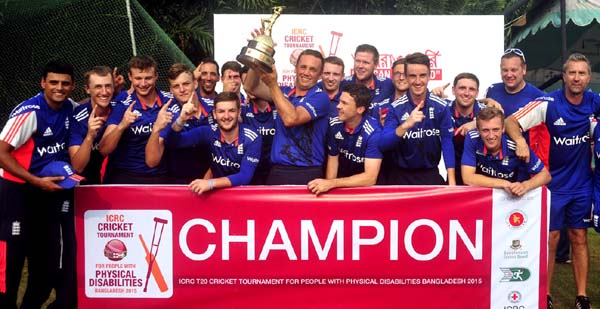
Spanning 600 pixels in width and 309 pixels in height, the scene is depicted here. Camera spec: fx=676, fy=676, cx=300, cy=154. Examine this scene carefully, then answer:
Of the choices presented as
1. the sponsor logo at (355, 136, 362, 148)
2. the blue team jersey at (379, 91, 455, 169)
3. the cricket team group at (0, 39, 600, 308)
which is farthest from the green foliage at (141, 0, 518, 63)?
the sponsor logo at (355, 136, 362, 148)

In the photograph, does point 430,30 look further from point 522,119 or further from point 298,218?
point 298,218

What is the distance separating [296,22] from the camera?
8914mm

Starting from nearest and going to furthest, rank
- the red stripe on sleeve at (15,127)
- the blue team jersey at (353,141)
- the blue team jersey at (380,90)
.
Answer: the red stripe on sleeve at (15,127)
the blue team jersey at (353,141)
the blue team jersey at (380,90)

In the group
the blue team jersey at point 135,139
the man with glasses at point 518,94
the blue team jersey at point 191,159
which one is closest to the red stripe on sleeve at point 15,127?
the blue team jersey at point 135,139

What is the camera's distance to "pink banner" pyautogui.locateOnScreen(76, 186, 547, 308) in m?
4.93

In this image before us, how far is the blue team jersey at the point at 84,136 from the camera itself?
5.11 meters

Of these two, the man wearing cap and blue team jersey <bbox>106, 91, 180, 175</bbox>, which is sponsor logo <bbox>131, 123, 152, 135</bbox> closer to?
blue team jersey <bbox>106, 91, 180, 175</bbox>

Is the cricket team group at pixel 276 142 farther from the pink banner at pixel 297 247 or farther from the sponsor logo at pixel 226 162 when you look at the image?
the pink banner at pixel 297 247

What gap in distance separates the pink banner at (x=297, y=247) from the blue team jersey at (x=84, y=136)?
44 cm

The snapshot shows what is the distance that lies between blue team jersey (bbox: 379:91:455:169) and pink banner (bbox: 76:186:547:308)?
0.62 m

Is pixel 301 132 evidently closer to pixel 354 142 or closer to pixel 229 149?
pixel 354 142

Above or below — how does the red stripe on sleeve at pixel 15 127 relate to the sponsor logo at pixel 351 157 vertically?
above

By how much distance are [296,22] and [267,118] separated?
367 centimetres

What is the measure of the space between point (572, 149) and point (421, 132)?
140cm
